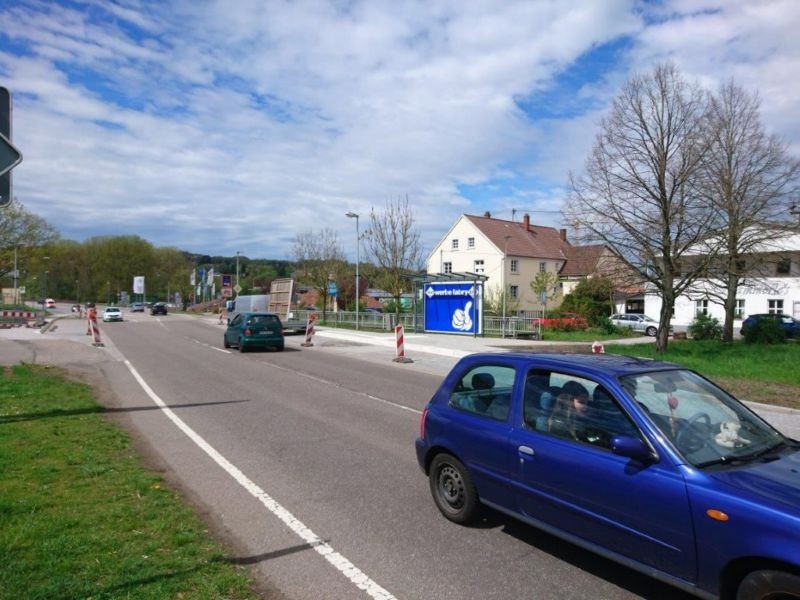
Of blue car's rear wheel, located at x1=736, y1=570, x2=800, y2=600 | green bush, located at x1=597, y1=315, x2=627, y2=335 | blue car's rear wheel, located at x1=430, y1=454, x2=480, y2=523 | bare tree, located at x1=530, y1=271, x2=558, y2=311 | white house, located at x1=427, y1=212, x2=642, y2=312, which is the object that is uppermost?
white house, located at x1=427, y1=212, x2=642, y2=312

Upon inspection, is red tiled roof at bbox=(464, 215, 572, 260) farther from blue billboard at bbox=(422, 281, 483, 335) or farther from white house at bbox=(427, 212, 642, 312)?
blue billboard at bbox=(422, 281, 483, 335)

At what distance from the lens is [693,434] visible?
3.89 m

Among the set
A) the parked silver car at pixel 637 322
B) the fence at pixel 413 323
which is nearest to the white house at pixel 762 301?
the parked silver car at pixel 637 322

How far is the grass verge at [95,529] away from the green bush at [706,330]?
3203 cm

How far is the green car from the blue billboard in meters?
10.7

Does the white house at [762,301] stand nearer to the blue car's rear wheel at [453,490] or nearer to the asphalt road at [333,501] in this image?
the asphalt road at [333,501]

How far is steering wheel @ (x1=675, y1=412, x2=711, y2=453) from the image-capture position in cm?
375

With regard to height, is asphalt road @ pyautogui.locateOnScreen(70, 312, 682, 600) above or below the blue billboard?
below

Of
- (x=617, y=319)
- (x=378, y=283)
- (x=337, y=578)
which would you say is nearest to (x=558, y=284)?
(x=617, y=319)

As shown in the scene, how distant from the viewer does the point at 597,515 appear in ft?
12.7

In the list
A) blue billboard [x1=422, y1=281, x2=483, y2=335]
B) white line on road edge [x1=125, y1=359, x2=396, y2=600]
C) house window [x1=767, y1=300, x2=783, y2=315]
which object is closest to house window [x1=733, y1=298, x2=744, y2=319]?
house window [x1=767, y1=300, x2=783, y2=315]

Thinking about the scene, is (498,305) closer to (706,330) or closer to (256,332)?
(706,330)

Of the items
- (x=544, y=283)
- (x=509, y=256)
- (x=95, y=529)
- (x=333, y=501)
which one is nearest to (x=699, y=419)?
(x=333, y=501)

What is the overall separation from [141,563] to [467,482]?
2500 mm
